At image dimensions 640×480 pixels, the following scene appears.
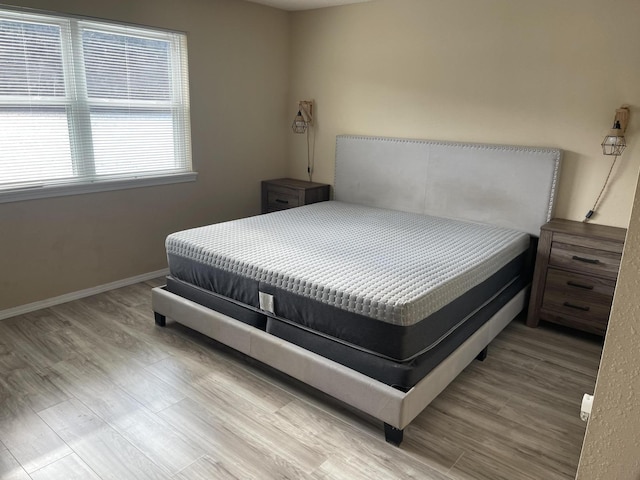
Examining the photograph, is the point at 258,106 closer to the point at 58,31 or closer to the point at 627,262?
the point at 58,31

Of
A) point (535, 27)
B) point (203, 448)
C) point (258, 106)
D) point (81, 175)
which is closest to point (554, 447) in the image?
point (203, 448)

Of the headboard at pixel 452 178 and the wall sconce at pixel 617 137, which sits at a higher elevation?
the wall sconce at pixel 617 137

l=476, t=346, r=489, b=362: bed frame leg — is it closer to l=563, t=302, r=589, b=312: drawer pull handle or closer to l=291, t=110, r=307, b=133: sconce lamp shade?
l=563, t=302, r=589, b=312: drawer pull handle

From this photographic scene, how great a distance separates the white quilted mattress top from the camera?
215cm

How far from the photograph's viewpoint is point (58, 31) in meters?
3.10

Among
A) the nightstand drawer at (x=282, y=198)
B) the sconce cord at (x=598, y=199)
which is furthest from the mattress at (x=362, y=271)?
the nightstand drawer at (x=282, y=198)

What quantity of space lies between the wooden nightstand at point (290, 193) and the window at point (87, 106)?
2.80 ft

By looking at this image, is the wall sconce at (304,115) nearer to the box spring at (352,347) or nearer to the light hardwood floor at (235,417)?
the box spring at (352,347)

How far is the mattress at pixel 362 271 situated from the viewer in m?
2.09

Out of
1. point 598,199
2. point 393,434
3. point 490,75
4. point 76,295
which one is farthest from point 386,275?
point 76,295

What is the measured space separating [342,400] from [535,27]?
9.06 feet

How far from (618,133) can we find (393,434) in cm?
234

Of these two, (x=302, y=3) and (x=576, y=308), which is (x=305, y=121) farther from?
(x=576, y=308)

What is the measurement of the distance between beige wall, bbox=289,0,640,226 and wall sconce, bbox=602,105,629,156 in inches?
1.9
